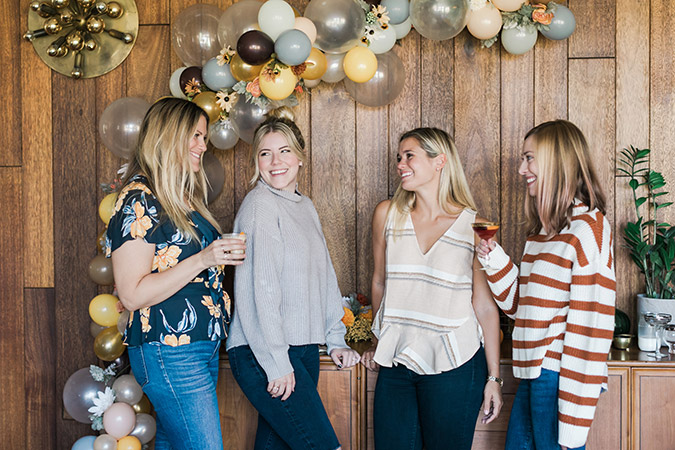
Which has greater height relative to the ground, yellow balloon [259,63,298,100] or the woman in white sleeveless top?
yellow balloon [259,63,298,100]

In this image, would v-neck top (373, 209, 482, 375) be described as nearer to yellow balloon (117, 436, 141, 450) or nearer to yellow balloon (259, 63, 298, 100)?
yellow balloon (259, 63, 298, 100)

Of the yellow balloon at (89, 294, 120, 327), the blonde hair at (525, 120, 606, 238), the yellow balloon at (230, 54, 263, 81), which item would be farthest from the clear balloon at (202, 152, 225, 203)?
the blonde hair at (525, 120, 606, 238)

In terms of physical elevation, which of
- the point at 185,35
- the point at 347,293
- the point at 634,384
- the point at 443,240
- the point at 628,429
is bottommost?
the point at 628,429

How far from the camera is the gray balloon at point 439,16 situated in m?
2.45

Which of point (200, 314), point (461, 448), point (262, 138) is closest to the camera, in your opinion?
point (200, 314)

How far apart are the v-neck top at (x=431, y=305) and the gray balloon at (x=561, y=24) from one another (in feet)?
3.43

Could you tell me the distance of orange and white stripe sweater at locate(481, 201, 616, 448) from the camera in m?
1.79

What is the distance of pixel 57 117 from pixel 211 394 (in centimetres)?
195

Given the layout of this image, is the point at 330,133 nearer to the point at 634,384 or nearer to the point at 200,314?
the point at 200,314

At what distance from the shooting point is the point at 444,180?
2279 millimetres

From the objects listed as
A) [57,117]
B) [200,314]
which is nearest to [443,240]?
[200,314]

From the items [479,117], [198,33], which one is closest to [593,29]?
[479,117]

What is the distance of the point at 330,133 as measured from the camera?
2980 millimetres

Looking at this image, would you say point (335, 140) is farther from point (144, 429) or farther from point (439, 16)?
point (144, 429)
